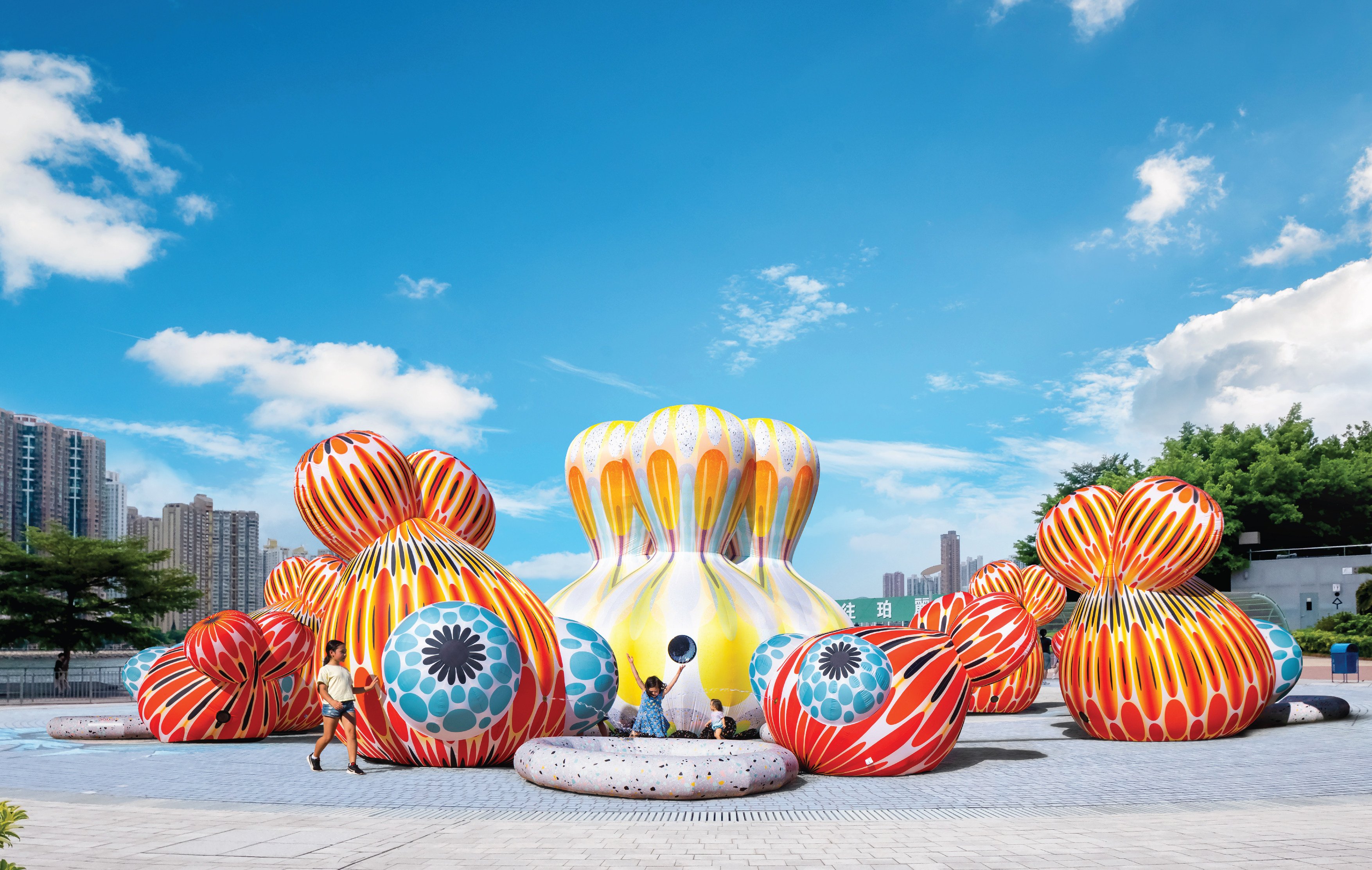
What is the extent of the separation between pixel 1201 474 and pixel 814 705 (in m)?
40.7

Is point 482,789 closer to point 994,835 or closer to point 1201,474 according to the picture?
point 994,835

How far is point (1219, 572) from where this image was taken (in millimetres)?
45062

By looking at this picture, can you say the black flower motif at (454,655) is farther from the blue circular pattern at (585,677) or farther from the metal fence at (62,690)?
the metal fence at (62,690)

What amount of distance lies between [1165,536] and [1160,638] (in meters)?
1.33

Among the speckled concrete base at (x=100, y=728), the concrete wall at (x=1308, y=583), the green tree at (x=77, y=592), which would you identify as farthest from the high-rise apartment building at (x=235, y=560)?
the concrete wall at (x=1308, y=583)

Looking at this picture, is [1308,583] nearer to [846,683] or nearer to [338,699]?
[846,683]

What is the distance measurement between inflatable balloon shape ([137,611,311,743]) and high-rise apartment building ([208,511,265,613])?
6231cm

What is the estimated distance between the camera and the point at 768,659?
11.9m

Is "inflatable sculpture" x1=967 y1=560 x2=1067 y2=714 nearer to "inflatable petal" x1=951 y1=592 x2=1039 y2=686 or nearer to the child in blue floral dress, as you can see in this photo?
"inflatable petal" x1=951 y1=592 x2=1039 y2=686

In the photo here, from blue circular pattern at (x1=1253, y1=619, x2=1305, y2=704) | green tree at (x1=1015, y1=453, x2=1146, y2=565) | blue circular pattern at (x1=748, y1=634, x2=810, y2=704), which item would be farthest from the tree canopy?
blue circular pattern at (x1=748, y1=634, x2=810, y2=704)

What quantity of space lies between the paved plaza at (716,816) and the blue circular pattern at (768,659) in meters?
1.64

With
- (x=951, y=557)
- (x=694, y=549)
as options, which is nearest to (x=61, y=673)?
(x=694, y=549)

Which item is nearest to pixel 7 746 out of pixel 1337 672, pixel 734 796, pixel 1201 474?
pixel 734 796

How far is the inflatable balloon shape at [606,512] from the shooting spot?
14398mm
